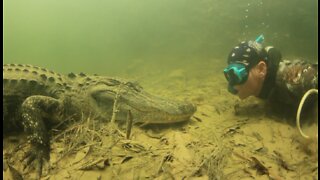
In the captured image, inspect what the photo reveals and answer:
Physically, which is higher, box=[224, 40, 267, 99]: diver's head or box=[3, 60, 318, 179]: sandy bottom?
box=[224, 40, 267, 99]: diver's head

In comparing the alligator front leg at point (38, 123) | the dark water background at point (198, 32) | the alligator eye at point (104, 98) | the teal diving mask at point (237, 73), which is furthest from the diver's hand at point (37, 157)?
the dark water background at point (198, 32)

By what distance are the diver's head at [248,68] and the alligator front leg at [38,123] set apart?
2.57 m

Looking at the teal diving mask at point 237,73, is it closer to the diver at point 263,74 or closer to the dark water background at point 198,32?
the diver at point 263,74

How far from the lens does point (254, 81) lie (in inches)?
185

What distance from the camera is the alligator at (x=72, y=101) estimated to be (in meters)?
4.16

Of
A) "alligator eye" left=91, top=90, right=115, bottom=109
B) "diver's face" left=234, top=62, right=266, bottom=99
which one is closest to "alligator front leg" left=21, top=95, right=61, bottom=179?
"alligator eye" left=91, top=90, right=115, bottom=109

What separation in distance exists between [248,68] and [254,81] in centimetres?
22

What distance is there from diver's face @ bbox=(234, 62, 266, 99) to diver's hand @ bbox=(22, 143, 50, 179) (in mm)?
2892

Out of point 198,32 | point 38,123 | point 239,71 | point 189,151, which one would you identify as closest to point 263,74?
point 239,71

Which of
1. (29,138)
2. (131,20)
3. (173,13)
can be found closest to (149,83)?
(29,138)

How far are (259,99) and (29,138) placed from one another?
3.58 meters

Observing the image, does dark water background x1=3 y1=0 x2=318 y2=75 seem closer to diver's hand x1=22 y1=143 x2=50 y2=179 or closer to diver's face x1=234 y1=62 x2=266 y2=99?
diver's face x1=234 y1=62 x2=266 y2=99

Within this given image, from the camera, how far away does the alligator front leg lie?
3.39 meters

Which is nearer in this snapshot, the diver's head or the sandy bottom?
the sandy bottom
